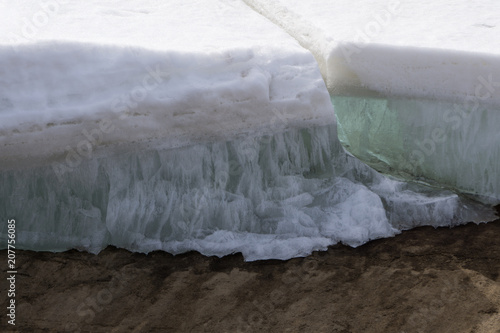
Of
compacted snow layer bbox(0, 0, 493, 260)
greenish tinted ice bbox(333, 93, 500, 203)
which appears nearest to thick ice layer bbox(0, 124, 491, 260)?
compacted snow layer bbox(0, 0, 493, 260)

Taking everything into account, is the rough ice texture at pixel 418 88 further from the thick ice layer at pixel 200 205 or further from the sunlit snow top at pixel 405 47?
the thick ice layer at pixel 200 205

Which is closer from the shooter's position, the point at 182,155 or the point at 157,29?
the point at 182,155

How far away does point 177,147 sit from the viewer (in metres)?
1.58

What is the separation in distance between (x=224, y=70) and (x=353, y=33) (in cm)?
45

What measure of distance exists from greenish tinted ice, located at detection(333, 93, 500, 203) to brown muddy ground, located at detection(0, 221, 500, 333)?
0.21 m

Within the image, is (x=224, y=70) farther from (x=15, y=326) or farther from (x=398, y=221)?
(x=15, y=326)

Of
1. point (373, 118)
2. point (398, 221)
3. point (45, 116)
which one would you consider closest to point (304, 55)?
point (373, 118)

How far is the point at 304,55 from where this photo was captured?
1.61 m

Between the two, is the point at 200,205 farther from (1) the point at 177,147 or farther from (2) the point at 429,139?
(2) the point at 429,139

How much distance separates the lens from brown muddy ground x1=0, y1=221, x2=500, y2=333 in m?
1.31

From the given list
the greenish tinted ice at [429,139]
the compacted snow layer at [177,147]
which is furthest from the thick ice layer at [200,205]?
the greenish tinted ice at [429,139]

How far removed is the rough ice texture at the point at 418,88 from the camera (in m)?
1.60

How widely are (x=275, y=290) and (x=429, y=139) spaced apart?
68 centimetres

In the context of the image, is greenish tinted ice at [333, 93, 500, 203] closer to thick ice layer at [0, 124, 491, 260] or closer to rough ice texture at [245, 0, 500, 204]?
rough ice texture at [245, 0, 500, 204]
